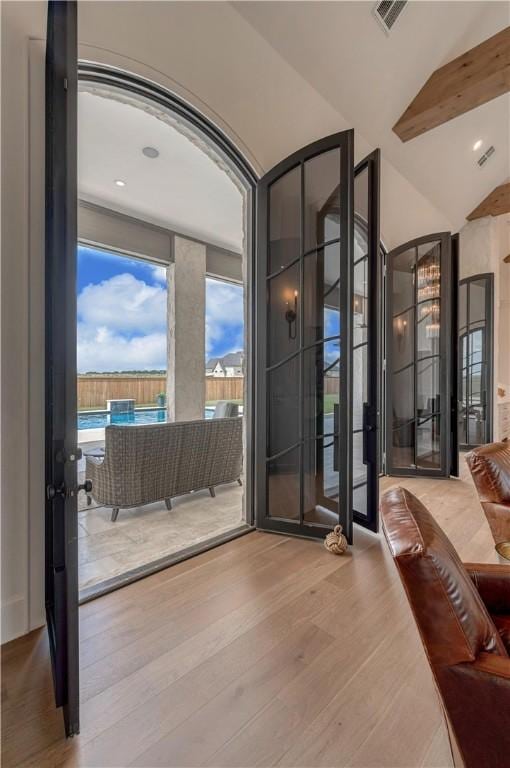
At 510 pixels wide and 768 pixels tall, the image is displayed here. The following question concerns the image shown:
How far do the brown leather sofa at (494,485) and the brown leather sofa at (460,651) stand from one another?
161cm

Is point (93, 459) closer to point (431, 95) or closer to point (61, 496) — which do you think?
point (61, 496)

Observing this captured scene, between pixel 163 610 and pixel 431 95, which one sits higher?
pixel 431 95

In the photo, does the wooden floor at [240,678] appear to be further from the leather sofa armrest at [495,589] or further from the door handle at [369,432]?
the door handle at [369,432]

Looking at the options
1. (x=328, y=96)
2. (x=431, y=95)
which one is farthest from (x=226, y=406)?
(x=431, y=95)

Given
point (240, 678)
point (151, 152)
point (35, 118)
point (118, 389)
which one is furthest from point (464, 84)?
point (118, 389)

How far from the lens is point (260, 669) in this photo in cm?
155

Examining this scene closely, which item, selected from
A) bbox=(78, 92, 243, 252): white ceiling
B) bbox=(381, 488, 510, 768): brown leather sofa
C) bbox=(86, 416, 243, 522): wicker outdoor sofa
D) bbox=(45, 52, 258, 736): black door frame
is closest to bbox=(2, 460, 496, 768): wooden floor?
bbox=(45, 52, 258, 736): black door frame

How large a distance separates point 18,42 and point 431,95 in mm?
3915

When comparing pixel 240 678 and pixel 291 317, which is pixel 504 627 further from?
pixel 291 317

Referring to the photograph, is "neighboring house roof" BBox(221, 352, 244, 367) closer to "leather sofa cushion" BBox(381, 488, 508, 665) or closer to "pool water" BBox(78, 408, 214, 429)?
"pool water" BBox(78, 408, 214, 429)

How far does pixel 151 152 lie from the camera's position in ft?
13.3

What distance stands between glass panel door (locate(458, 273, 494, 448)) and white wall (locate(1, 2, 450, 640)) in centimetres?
550

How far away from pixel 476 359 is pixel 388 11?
5.52 m

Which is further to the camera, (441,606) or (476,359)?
(476,359)
